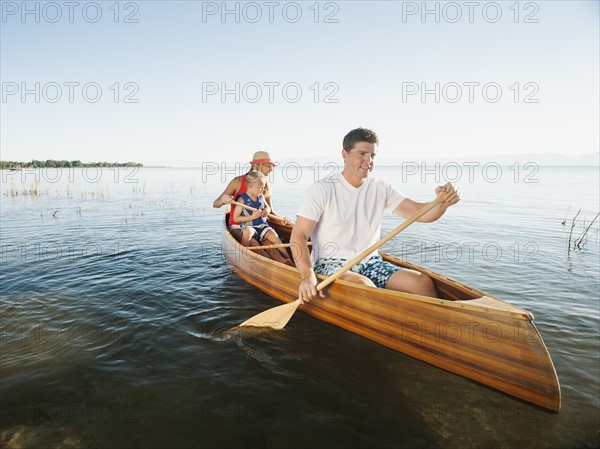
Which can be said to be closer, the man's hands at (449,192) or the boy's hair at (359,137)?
the man's hands at (449,192)

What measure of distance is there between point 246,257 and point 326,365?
2.41 meters

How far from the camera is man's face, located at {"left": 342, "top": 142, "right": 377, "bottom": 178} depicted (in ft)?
11.0

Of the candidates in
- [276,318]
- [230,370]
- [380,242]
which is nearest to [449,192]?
[380,242]

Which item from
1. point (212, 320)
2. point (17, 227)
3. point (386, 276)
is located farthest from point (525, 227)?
point (17, 227)

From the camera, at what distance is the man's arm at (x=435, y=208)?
2.95m

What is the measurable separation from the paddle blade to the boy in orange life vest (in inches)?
85.2

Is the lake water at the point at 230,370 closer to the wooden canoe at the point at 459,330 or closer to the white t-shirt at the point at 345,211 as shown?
the wooden canoe at the point at 459,330

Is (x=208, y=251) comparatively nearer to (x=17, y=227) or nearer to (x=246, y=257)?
(x=246, y=257)

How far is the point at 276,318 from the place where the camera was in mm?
3859

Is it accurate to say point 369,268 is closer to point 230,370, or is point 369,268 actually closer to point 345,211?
point 345,211

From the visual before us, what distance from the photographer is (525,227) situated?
1032 cm

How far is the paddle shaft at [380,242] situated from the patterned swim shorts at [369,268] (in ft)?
0.49

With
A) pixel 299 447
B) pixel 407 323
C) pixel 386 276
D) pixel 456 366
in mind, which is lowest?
pixel 299 447

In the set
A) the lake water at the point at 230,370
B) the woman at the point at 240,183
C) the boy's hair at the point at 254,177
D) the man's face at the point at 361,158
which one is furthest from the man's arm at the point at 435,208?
the woman at the point at 240,183
